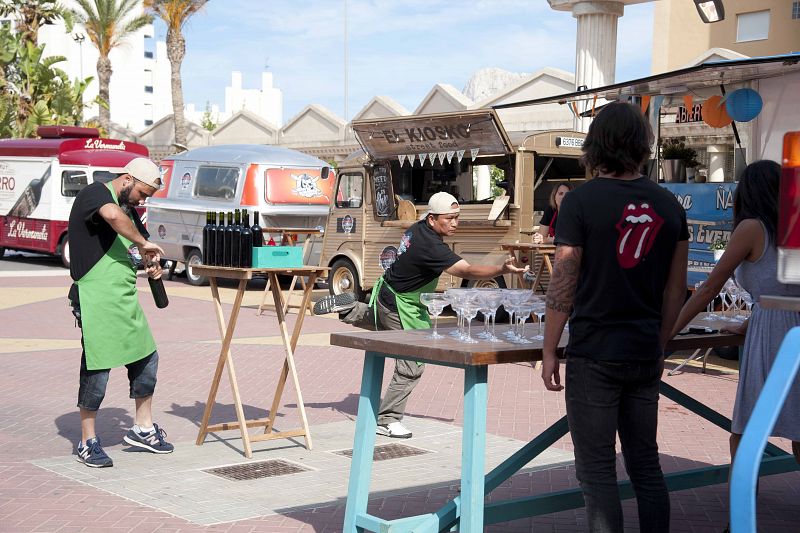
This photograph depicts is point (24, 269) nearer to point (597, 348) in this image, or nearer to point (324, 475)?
point (324, 475)

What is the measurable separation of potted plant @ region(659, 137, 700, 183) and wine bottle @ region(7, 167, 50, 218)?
16876 millimetres

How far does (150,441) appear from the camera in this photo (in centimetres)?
706

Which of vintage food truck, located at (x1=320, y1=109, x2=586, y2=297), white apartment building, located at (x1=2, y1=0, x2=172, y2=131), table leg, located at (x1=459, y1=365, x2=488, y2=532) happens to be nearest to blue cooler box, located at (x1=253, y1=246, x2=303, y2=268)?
table leg, located at (x1=459, y1=365, x2=488, y2=532)

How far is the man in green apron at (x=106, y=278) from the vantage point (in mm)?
6527

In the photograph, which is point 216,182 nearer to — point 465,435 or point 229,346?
point 229,346

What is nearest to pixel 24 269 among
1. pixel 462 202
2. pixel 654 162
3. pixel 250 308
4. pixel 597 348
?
pixel 250 308

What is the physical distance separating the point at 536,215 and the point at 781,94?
16.3ft

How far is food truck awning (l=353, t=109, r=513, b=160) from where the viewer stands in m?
14.4

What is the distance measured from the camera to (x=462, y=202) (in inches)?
624

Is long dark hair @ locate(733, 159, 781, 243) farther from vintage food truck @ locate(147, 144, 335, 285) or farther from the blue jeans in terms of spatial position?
vintage food truck @ locate(147, 144, 335, 285)

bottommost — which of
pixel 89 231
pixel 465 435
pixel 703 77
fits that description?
pixel 465 435

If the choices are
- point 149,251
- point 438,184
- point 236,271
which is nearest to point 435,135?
point 438,184

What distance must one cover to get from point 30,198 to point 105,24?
17.5m

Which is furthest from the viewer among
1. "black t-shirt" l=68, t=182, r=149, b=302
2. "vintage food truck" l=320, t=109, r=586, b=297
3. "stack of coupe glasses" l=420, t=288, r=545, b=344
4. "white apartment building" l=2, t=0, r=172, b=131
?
"white apartment building" l=2, t=0, r=172, b=131
